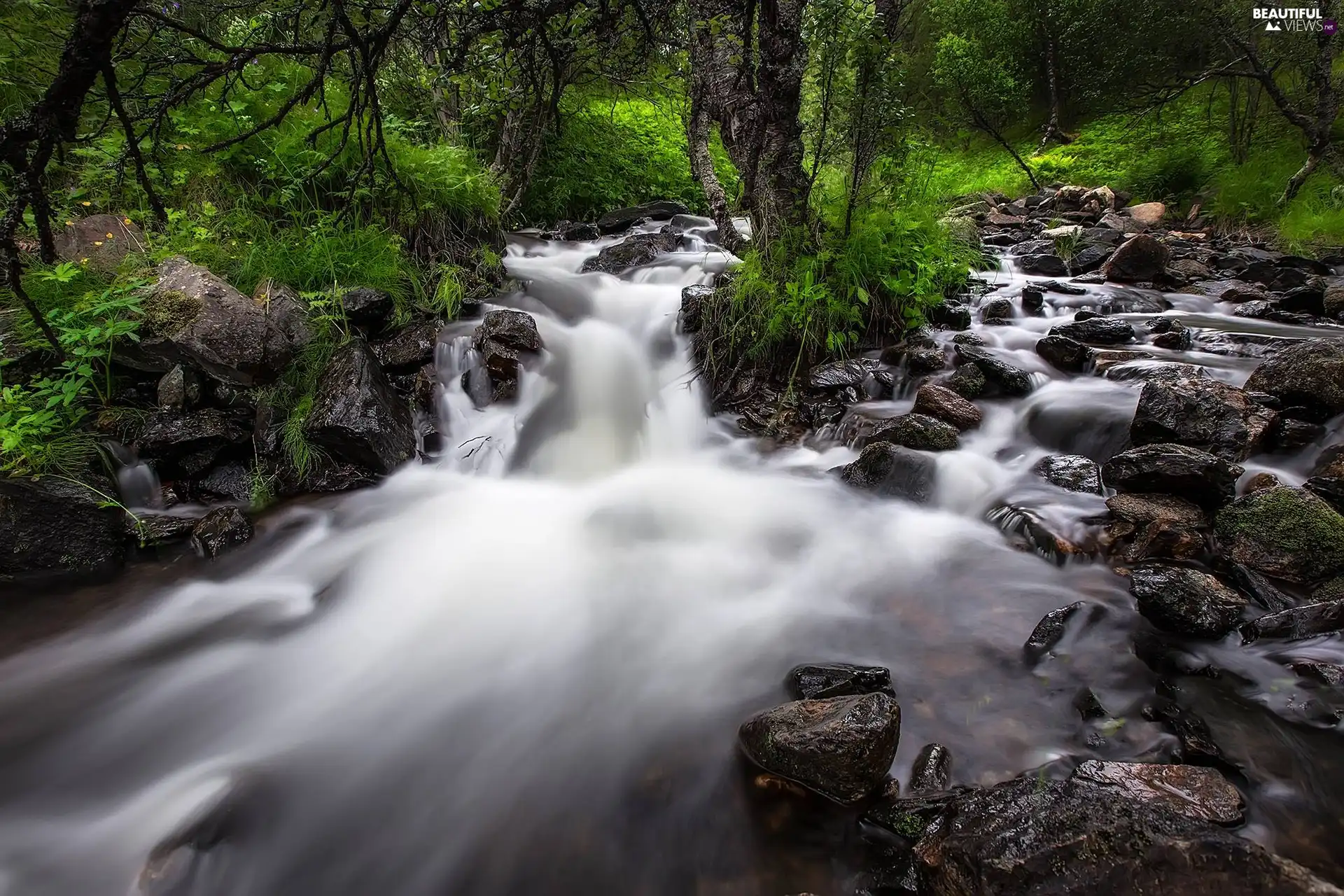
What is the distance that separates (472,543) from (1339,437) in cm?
516

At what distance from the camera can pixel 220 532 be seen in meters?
3.75

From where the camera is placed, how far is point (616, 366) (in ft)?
18.9

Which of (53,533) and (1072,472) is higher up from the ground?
(53,533)

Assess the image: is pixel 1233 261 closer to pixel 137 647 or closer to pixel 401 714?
pixel 401 714

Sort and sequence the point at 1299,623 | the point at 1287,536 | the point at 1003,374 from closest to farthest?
the point at 1299,623 → the point at 1287,536 → the point at 1003,374

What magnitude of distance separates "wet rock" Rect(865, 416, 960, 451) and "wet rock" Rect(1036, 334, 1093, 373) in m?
1.44

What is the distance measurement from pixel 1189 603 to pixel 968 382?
251cm

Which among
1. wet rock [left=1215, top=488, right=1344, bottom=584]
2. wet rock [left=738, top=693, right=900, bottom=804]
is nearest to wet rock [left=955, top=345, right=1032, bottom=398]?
wet rock [left=1215, top=488, right=1344, bottom=584]

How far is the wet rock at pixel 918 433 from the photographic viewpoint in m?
4.32

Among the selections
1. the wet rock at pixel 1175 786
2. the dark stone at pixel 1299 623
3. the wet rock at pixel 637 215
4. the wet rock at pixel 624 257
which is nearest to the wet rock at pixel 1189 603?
the dark stone at pixel 1299 623

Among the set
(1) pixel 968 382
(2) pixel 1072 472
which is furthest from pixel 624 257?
(2) pixel 1072 472

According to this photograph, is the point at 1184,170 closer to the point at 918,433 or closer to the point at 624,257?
the point at 624,257

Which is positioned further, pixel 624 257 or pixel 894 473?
pixel 624 257

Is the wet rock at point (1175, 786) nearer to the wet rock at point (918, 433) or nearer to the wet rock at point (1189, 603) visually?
the wet rock at point (1189, 603)
